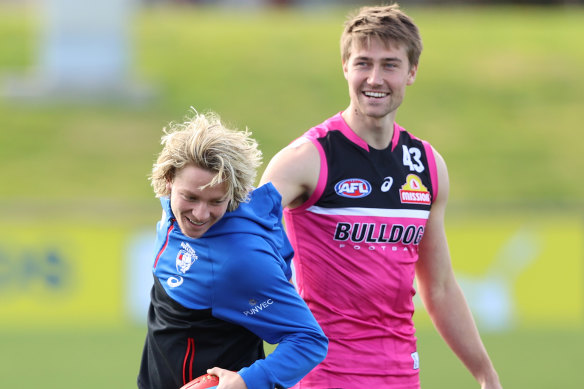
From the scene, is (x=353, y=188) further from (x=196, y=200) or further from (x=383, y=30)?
(x=196, y=200)

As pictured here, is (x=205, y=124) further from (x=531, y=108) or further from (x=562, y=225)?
(x=531, y=108)

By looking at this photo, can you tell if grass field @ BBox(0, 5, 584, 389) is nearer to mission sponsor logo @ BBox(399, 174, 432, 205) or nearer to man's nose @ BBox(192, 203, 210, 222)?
mission sponsor logo @ BBox(399, 174, 432, 205)

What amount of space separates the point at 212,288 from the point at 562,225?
847 centimetres

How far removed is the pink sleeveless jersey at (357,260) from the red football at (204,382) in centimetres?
78

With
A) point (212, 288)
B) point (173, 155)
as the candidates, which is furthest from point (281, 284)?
point (173, 155)

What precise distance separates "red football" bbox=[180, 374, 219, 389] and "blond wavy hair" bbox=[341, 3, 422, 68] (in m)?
1.49

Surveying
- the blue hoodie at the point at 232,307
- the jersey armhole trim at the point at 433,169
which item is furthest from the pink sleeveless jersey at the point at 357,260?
the blue hoodie at the point at 232,307

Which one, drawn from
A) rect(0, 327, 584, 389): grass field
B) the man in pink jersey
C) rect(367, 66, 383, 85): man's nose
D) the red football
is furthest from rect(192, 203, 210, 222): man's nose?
rect(0, 327, 584, 389): grass field

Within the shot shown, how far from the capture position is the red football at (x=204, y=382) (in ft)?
10.7

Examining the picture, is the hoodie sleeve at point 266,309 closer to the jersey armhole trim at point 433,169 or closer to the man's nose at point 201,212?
the man's nose at point 201,212

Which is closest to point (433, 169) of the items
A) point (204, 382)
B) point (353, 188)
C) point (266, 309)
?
point (353, 188)

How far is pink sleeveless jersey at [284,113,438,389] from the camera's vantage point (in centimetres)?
397

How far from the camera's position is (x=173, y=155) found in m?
3.28

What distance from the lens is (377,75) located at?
Result: 392cm
